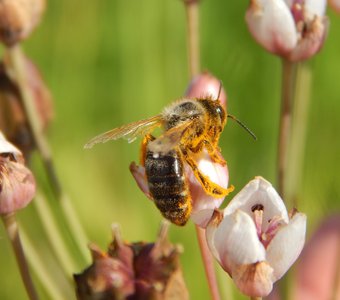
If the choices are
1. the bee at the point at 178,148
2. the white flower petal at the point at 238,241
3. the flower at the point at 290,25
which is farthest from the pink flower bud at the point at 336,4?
the white flower petal at the point at 238,241

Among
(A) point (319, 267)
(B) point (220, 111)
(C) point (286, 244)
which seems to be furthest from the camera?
(A) point (319, 267)

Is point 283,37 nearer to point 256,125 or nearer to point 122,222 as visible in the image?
point 256,125

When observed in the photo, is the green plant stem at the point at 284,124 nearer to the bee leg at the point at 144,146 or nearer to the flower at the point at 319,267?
the bee leg at the point at 144,146

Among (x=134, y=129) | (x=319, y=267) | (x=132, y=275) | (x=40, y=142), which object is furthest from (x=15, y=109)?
(x=319, y=267)

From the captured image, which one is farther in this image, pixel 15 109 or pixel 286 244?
pixel 15 109

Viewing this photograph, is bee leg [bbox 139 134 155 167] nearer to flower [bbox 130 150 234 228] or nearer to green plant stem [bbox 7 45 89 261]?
flower [bbox 130 150 234 228]

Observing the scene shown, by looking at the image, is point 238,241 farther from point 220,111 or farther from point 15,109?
point 15,109
